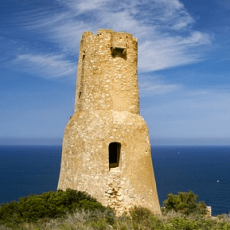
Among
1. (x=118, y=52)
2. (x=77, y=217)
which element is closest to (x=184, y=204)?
(x=118, y=52)

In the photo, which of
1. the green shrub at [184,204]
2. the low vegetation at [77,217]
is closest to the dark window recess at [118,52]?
the low vegetation at [77,217]

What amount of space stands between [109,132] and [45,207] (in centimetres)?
352

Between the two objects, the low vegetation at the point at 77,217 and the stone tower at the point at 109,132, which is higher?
the stone tower at the point at 109,132

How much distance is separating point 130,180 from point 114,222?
2560mm

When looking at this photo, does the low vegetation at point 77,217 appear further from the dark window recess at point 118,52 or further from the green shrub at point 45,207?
the dark window recess at point 118,52

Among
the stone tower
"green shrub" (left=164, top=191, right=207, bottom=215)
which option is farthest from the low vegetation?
"green shrub" (left=164, top=191, right=207, bottom=215)

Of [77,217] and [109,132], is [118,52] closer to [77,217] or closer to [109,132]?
[109,132]

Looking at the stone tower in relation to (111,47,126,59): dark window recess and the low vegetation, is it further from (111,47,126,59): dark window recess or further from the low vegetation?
the low vegetation

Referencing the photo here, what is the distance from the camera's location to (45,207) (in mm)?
10102

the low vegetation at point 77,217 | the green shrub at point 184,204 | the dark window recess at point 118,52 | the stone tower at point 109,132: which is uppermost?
the dark window recess at point 118,52

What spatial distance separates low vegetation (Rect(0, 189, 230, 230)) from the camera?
27.4ft

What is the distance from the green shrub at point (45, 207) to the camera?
9.81 m

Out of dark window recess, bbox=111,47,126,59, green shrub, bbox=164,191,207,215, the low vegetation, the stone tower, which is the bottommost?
green shrub, bbox=164,191,207,215

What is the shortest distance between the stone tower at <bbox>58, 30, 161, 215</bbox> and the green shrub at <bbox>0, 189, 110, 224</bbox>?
0.80 m
